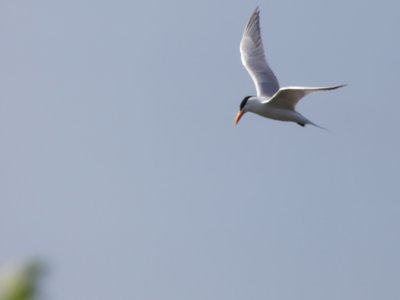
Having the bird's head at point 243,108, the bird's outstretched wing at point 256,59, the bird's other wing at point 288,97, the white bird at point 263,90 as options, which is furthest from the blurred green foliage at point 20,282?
the bird's outstretched wing at point 256,59

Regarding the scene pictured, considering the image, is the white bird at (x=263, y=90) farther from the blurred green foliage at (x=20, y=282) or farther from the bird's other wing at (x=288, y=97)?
the blurred green foliage at (x=20, y=282)

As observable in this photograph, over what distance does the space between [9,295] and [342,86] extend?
1245 cm

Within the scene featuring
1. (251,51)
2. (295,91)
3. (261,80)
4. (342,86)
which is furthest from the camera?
(251,51)

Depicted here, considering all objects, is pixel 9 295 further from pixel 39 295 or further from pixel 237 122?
pixel 237 122

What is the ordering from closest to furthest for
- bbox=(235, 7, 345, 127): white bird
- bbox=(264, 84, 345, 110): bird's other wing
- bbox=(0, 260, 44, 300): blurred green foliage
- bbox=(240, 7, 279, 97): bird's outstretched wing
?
1. bbox=(0, 260, 44, 300): blurred green foliage
2. bbox=(264, 84, 345, 110): bird's other wing
3. bbox=(235, 7, 345, 127): white bird
4. bbox=(240, 7, 279, 97): bird's outstretched wing

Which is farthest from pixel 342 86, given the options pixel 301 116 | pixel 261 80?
pixel 261 80

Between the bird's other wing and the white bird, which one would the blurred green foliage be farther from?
the bird's other wing

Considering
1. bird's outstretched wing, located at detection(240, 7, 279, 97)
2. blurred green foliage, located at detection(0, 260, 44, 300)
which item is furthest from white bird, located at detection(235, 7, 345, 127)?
blurred green foliage, located at detection(0, 260, 44, 300)

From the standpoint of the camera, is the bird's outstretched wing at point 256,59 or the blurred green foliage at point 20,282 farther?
the bird's outstretched wing at point 256,59

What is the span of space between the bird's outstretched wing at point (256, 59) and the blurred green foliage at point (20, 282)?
22.3m

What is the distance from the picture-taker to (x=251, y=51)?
26844 millimetres

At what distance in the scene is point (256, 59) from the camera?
26438 mm

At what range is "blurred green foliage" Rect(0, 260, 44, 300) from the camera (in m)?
1.51

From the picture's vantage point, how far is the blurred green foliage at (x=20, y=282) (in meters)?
1.51
